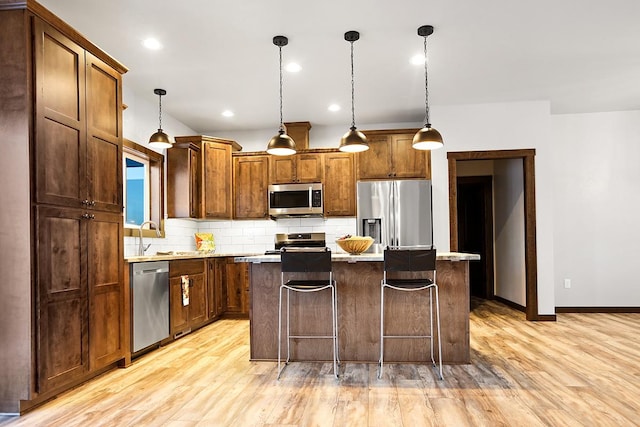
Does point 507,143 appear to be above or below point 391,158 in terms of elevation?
above

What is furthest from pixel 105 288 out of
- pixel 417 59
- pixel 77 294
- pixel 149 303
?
pixel 417 59

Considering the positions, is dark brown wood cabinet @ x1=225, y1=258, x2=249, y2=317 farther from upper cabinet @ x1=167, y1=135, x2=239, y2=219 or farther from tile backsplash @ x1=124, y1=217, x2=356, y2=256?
upper cabinet @ x1=167, y1=135, x2=239, y2=219

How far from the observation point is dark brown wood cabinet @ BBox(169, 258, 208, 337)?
450 centimetres

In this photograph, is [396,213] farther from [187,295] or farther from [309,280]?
[187,295]

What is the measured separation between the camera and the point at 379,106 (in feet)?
18.6

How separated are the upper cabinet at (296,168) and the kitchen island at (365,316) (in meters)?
2.61

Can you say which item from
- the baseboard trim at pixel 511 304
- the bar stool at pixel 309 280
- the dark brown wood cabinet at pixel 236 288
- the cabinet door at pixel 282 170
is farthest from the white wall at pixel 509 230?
the dark brown wood cabinet at pixel 236 288

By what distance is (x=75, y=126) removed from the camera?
9.93 feet

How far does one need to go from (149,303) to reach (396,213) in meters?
2.99

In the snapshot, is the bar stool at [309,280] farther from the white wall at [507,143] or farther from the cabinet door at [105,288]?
the white wall at [507,143]

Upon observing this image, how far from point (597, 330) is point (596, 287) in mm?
1375

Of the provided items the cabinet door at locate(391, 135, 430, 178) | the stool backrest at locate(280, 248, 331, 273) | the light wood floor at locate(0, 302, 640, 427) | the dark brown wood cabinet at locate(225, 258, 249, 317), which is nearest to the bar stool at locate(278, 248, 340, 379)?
the stool backrest at locate(280, 248, 331, 273)

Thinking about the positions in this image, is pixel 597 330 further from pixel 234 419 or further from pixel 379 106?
pixel 234 419

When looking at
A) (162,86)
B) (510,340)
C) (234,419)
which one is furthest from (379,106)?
(234,419)
